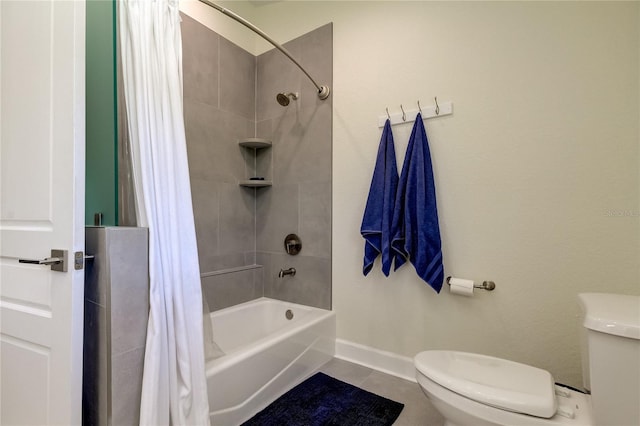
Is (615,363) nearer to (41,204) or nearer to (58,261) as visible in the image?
(58,261)

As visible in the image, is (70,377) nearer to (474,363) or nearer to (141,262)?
(141,262)

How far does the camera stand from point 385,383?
6.16ft

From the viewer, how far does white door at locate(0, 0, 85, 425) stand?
3.44ft

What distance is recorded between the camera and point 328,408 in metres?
1.62

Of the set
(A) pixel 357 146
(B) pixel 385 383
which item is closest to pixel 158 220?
(A) pixel 357 146

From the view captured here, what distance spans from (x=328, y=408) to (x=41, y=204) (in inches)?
64.5

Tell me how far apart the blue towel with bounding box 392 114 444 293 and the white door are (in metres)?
1.58

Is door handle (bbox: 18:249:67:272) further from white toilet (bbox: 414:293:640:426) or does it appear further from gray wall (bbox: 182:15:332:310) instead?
white toilet (bbox: 414:293:640:426)

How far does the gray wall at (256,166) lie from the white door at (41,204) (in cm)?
96

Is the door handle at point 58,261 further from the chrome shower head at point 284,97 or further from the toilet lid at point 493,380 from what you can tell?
the chrome shower head at point 284,97

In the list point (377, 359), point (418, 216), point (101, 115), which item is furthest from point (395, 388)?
point (101, 115)

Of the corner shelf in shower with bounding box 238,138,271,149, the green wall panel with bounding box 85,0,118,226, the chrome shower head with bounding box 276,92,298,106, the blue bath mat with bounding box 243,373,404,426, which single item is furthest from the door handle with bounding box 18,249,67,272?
the chrome shower head with bounding box 276,92,298,106

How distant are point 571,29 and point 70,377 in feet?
8.74

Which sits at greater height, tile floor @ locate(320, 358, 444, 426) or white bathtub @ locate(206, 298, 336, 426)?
white bathtub @ locate(206, 298, 336, 426)
